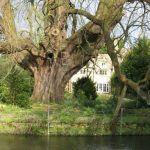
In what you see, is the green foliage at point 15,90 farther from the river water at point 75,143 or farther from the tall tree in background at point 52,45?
the river water at point 75,143

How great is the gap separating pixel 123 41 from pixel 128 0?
2598 millimetres

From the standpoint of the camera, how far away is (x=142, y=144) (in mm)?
20062

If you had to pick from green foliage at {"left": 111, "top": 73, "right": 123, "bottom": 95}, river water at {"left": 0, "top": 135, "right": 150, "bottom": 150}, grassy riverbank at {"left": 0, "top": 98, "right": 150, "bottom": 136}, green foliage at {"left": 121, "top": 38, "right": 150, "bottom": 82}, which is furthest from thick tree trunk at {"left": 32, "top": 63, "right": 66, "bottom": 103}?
river water at {"left": 0, "top": 135, "right": 150, "bottom": 150}

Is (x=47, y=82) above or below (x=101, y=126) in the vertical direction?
above

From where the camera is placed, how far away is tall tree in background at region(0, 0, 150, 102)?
28781 millimetres

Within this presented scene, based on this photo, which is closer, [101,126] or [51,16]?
[101,126]

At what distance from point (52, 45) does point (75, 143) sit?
11413 millimetres

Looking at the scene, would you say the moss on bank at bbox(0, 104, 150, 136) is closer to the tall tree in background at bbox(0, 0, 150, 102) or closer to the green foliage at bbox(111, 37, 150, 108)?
the tall tree in background at bbox(0, 0, 150, 102)

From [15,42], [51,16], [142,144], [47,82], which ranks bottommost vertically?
[142,144]

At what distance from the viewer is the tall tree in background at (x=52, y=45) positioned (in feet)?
94.4

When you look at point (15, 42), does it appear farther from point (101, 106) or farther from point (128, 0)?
point (128, 0)

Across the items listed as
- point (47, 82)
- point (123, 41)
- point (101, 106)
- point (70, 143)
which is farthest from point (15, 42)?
point (70, 143)

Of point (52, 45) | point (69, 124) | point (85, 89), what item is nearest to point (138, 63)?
point (85, 89)

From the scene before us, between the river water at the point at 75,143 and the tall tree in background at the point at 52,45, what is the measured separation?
28.0ft
